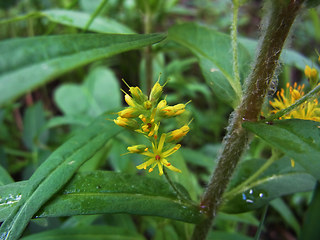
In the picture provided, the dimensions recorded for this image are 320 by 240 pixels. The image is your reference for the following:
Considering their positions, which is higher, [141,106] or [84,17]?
[84,17]

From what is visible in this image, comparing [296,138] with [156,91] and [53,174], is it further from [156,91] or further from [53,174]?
[53,174]

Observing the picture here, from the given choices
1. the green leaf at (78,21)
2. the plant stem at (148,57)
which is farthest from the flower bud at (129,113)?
the plant stem at (148,57)

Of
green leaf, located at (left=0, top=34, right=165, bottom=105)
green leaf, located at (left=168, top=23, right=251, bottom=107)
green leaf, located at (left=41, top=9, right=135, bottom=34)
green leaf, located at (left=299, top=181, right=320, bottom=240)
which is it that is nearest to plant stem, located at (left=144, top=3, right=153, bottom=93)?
green leaf, located at (left=41, top=9, right=135, bottom=34)

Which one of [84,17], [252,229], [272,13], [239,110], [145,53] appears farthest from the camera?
[252,229]

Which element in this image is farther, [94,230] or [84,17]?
[84,17]

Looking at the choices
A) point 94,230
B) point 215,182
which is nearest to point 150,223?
point 94,230

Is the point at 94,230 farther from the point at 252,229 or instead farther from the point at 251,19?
the point at 251,19

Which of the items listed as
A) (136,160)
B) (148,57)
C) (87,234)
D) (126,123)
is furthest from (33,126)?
(126,123)
